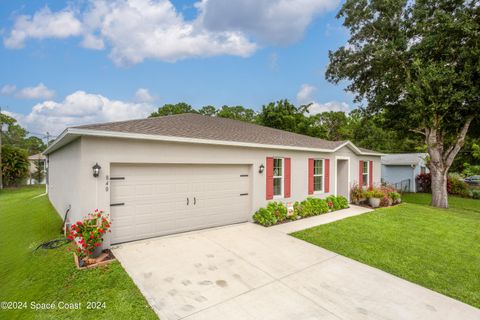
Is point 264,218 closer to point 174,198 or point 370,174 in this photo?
point 174,198

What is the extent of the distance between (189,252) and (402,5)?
15.6 meters

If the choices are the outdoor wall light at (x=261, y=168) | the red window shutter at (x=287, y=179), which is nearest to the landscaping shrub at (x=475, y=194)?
the red window shutter at (x=287, y=179)

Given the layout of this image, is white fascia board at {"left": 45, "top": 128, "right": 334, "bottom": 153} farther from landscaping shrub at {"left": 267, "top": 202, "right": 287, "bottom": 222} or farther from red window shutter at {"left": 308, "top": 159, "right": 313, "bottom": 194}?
red window shutter at {"left": 308, "top": 159, "right": 313, "bottom": 194}

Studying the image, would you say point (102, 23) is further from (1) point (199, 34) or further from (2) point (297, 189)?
(2) point (297, 189)

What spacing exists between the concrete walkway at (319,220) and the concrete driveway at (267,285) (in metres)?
1.50

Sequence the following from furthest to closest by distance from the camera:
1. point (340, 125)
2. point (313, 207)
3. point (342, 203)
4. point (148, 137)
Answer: point (340, 125) → point (342, 203) → point (313, 207) → point (148, 137)

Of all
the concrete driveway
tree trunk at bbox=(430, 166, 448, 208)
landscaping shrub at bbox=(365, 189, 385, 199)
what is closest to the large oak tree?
tree trunk at bbox=(430, 166, 448, 208)

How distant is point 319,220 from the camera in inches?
344

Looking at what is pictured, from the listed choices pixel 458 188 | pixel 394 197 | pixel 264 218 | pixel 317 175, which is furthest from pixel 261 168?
pixel 458 188

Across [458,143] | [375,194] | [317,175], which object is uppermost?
[458,143]

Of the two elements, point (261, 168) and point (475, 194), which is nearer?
point (261, 168)

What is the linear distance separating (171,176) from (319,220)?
5594mm

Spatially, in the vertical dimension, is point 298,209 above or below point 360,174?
below

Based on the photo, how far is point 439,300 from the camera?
3.89 metres
